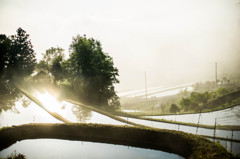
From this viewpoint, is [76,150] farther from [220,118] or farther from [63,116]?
[220,118]

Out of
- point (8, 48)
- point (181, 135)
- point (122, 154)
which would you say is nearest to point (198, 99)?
point (181, 135)

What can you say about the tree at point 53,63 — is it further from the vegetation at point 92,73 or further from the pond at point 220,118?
the pond at point 220,118

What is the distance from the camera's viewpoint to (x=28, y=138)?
20.7m

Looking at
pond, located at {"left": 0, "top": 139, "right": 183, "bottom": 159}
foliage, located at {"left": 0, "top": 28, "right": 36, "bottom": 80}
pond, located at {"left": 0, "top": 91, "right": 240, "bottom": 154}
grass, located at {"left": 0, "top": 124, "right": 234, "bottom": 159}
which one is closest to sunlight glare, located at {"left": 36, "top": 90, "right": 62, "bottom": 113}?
pond, located at {"left": 0, "top": 91, "right": 240, "bottom": 154}

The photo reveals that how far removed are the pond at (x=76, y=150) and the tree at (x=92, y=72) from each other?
2796 centimetres

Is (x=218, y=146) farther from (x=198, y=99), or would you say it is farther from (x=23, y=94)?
(x=198, y=99)

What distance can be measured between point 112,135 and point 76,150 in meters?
5.36

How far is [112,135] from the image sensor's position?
21125 mm

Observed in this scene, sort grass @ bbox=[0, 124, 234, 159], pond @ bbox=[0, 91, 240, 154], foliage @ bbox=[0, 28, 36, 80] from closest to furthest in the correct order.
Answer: grass @ bbox=[0, 124, 234, 159], pond @ bbox=[0, 91, 240, 154], foliage @ bbox=[0, 28, 36, 80]

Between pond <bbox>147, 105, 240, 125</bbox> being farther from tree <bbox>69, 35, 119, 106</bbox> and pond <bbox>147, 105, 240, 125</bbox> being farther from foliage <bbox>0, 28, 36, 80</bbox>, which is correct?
foliage <bbox>0, 28, 36, 80</bbox>

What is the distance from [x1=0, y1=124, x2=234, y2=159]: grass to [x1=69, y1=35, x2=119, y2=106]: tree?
25.7 m

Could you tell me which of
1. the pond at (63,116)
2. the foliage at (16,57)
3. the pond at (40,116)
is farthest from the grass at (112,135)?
the foliage at (16,57)

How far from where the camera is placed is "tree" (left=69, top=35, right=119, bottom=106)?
47.0m

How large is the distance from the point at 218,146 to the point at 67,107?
28.4 meters
